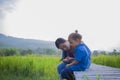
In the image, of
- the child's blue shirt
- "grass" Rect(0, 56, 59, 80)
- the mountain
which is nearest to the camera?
the child's blue shirt

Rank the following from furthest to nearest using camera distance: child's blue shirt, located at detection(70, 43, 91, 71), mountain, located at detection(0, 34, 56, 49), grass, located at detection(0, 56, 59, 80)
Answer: mountain, located at detection(0, 34, 56, 49) < grass, located at detection(0, 56, 59, 80) < child's blue shirt, located at detection(70, 43, 91, 71)

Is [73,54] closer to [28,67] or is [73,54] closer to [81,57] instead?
[81,57]

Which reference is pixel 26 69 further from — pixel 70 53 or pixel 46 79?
pixel 70 53

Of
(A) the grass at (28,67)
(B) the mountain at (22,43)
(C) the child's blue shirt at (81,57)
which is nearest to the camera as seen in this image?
(C) the child's blue shirt at (81,57)

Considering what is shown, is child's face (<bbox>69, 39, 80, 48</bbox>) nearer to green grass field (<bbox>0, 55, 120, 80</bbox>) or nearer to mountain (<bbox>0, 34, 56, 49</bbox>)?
green grass field (<bbox>0, 55, 120, 80</bbox>)

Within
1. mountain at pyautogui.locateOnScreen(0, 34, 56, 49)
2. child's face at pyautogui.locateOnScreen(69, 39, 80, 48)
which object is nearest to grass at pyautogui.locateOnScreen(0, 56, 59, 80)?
mountain at pyautogui.locateOnScreen(0, 34, 56, 49)

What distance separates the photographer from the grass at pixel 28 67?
350cm

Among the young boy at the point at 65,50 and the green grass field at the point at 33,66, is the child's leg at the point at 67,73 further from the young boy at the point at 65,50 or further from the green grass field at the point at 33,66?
the green grass field at the point at 33,66

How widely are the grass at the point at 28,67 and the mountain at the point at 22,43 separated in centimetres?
10

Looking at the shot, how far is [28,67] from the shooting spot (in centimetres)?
376

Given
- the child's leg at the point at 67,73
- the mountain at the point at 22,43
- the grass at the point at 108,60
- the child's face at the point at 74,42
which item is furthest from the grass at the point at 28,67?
the child's face at the point at 74,42

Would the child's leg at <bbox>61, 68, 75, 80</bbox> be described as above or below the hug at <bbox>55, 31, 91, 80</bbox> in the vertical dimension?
below

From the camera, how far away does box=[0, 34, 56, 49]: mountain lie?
3.65m

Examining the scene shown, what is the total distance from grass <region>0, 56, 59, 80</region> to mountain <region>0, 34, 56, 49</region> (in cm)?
10
